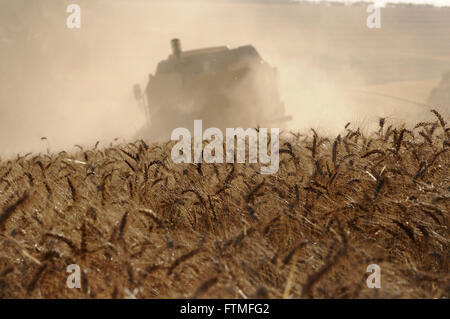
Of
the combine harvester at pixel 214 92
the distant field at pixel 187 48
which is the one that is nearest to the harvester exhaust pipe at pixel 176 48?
the combine harvester at pixel 214 92

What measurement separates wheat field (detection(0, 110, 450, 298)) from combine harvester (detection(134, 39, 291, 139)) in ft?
34.8

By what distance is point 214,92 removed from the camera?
44.7 feet

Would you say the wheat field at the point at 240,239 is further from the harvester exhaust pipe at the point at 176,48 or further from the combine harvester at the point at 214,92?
the harvester exhaust pipe at the point at 176,48

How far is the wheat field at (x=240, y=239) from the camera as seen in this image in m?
1.50

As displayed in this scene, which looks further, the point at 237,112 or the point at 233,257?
the point at 237,112

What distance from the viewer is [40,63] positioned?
5419 centimetres

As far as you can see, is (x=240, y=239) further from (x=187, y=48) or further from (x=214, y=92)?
(x=187, y=48)

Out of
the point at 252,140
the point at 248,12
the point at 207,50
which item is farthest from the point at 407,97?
the point at 248,12

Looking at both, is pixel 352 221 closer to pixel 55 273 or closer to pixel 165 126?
pixel 55 273

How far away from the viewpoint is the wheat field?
59.1 inches

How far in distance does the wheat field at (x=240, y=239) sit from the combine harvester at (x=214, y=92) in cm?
1060

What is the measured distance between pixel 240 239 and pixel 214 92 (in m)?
12.3

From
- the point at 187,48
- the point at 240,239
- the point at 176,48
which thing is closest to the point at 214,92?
the point at 176,48

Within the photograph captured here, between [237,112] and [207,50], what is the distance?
3.00 meters
